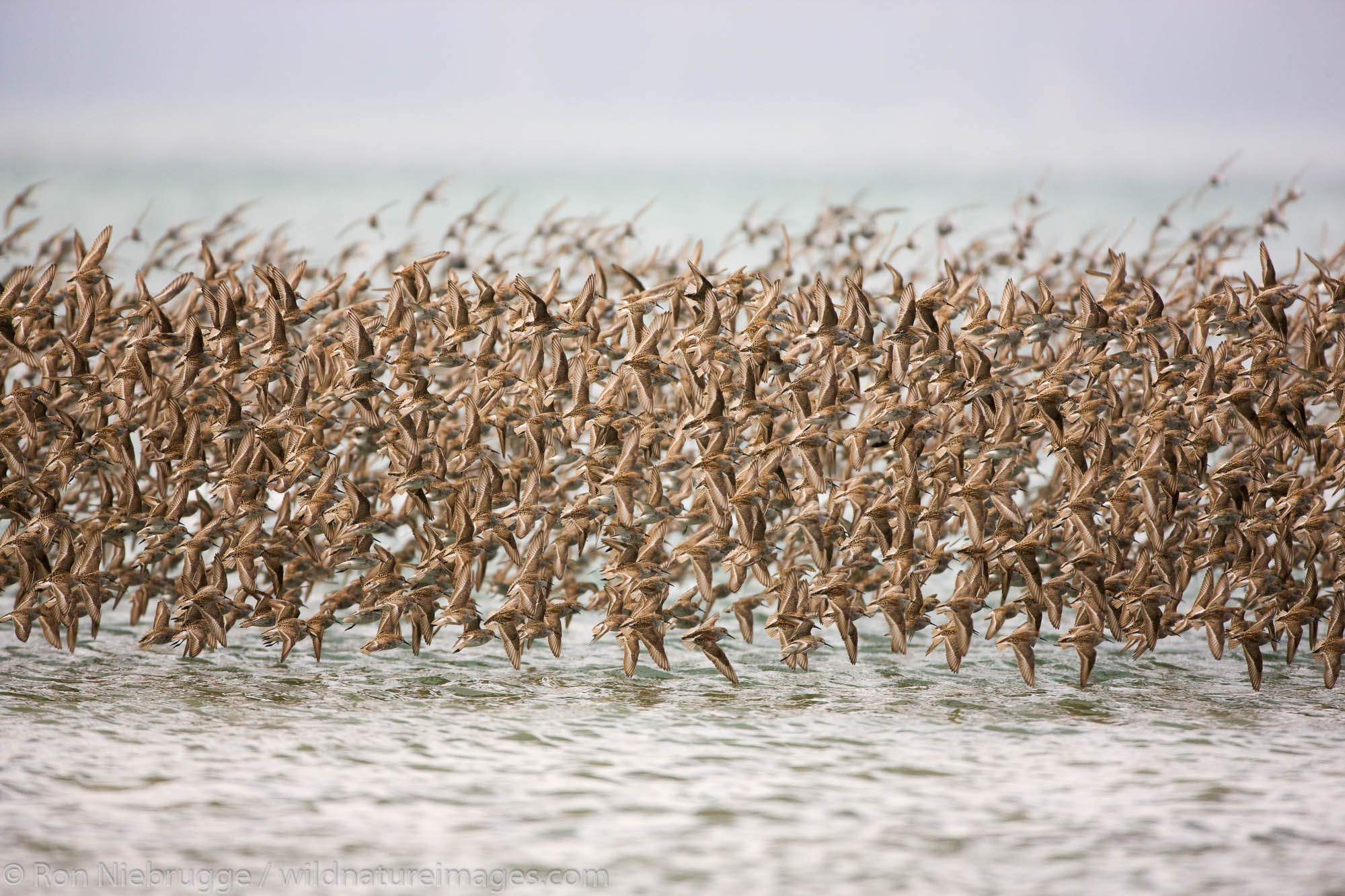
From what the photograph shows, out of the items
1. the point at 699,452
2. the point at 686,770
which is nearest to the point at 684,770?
the point at 686,770

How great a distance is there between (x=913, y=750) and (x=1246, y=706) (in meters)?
1.15

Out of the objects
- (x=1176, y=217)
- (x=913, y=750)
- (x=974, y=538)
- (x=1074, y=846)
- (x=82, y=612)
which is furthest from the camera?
(x=1176, y=217)

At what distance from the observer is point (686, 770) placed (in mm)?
2545

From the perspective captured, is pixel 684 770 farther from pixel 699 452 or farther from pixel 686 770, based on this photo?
pixel 699 452

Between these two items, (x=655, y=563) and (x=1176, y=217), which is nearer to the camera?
(x=655, y=563)

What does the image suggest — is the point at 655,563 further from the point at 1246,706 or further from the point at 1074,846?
the point at 1246,706

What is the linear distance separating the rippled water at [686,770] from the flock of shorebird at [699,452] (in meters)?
0.17

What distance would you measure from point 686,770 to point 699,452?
0.94 metres

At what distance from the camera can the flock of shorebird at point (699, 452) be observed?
2.93m

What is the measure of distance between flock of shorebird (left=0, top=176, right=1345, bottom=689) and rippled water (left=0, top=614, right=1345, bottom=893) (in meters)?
0.17

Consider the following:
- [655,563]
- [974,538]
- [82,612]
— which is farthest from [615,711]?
[82,612]

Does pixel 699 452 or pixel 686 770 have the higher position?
pixel 699 452

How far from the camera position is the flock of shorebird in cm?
293

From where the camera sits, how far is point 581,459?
307 centimetres
